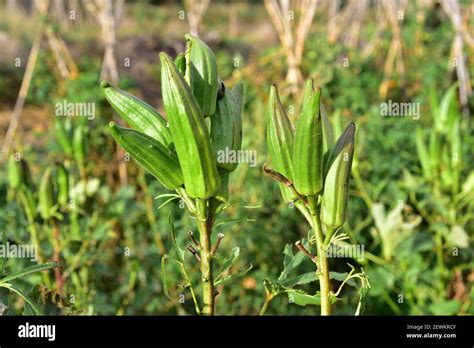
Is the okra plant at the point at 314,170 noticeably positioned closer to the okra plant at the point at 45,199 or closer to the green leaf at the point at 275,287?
the green leaf at the point at 275,287

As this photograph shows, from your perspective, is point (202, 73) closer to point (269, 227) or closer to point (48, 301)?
point (48, 301)

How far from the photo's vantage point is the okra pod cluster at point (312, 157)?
50 centimetres

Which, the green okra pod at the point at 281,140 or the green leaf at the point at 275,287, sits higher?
the green okra pod at the point at 281,140

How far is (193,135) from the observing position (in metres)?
0.48

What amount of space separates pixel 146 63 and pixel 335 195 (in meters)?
5.57

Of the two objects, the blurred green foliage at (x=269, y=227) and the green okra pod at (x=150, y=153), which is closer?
the green okra pod at (x=150, y=153)

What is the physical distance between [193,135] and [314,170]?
103mm

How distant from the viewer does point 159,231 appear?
1.70m

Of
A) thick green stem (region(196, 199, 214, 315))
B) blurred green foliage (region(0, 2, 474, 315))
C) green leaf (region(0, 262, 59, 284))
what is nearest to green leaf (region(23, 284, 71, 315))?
green leaf (region(0, 262, 59, 284))

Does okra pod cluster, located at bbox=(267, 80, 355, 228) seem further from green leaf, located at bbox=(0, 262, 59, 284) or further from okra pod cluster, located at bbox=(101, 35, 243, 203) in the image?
green leaf, located at bbox=(0, 262, 59, 284)

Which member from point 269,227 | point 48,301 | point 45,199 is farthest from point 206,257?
point 269,227

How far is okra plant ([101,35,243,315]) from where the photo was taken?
1.56ft

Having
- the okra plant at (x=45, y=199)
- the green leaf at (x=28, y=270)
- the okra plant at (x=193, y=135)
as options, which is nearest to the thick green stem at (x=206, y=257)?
the okra plant at (x=193, y=135)

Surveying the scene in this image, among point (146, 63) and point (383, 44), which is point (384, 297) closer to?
point (383, 44)
